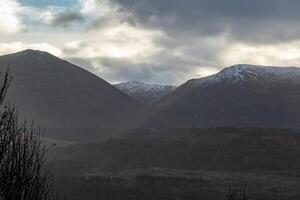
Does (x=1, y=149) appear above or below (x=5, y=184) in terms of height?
above

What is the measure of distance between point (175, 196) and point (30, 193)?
140 meters

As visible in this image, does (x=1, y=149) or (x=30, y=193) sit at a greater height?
(x=1, y=149)

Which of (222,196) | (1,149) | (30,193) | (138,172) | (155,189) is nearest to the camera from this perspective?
(1,149)

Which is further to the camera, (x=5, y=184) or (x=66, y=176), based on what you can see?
(x=66, y=176)

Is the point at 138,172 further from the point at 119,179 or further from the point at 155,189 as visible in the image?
the point at 155,189

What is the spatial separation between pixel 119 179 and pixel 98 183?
8.36m

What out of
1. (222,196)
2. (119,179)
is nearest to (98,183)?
(119,179)

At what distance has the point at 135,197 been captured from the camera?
6014 inches

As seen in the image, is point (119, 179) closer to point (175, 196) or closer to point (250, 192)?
point (175, 196)

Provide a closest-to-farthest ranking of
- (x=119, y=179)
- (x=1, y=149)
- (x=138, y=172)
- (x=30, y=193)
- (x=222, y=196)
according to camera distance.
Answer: (x=1, y=149), (x=30, y=193), (x=222, y=196), (x=119, y=179), (x=138, y=172)

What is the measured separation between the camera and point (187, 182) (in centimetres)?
17175

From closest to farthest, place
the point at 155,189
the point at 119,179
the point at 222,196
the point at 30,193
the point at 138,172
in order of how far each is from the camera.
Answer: the point at 30,193
the point at 222,196
the point at 155,189
the point at 119,179
the point at 138,172

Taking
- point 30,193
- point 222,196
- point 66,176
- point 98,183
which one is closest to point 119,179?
point 98,183

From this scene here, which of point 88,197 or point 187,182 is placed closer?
point 88,197
